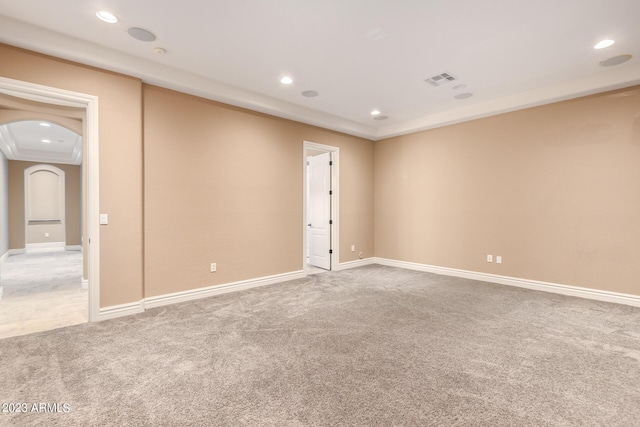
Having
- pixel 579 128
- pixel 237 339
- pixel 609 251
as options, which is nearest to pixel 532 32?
pixel 579 128

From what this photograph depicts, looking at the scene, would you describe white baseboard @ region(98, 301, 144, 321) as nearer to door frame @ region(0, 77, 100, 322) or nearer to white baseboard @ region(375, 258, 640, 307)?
door frame @ region(0, 77, 100, 322)

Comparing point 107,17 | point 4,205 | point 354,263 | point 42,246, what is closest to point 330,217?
point 354,263

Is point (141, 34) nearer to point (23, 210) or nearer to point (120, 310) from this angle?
point (120, 310)

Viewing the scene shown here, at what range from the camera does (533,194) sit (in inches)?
187

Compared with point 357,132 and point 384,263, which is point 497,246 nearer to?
point 384,263

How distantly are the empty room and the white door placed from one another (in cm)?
7

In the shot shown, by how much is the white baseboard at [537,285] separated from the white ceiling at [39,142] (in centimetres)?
813

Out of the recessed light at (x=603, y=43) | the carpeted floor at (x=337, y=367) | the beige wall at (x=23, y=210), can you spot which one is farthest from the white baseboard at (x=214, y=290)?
the beige wall at (x=23, y=210)

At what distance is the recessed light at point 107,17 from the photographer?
273cm

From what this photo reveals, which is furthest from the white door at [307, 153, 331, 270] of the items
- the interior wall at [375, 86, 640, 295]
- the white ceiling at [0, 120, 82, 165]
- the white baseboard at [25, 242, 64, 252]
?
the white baseboard at [25, 242, 64, 252]

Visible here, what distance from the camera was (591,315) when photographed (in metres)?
3.58

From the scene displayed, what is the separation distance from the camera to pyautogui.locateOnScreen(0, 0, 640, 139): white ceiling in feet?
8.78

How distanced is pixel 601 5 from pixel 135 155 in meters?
5.04

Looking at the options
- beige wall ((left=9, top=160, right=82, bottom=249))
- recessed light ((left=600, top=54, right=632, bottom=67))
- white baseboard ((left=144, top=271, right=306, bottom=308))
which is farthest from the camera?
beige wall ((left=9, top=160, right=82, bottom=249))
